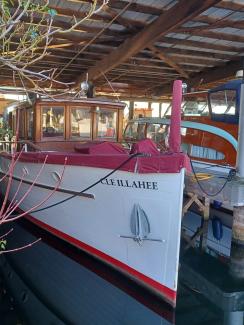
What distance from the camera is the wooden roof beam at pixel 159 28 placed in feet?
18.4

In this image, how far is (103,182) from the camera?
17.5 feet

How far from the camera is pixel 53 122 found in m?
7.23

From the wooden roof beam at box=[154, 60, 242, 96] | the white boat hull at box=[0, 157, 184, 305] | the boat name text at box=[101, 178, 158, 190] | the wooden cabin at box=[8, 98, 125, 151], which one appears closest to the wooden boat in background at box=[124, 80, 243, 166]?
the wooden cabin at box=[8, 98, 125, 151]

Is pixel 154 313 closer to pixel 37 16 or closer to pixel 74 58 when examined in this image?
pixel 37 16

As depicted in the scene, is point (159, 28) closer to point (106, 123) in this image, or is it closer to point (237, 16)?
point (237, 16)

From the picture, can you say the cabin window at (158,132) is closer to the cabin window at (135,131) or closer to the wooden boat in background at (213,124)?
the cabin window at (135,131)

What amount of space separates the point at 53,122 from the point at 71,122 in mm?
329

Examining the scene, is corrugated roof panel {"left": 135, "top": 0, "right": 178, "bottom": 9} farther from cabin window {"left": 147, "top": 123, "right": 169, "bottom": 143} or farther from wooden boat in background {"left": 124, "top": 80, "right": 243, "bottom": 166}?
cabin window {"left": 147, "top": 123, "right": 169, "bottom": 143}

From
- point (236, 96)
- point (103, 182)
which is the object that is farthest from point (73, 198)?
point (236, 96)

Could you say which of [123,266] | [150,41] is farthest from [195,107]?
[123,266]

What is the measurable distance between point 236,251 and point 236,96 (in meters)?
2.92

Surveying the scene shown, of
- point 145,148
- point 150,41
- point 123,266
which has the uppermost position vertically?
point 150,41

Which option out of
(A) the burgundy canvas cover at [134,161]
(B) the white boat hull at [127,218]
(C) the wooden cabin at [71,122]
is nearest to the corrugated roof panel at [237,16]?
(C) the wooden cabin at [71,122]

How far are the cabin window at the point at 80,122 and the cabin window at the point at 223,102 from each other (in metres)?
2.64
